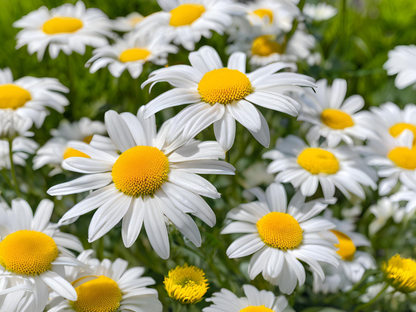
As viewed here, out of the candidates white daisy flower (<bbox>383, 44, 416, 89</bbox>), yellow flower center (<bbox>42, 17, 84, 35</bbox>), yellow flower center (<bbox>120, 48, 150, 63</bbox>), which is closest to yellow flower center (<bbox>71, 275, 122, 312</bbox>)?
yellow flower center (<bbox>120, 48, 150, 63</bbox>)

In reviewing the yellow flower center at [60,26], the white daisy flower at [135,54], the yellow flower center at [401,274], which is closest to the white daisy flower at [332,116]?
the yellow flower center at [401,274]

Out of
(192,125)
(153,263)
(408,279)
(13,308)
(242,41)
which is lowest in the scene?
(153,263)

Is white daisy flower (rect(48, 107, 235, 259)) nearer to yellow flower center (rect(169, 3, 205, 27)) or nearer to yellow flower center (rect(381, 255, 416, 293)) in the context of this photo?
yellow flower center (rect(381, 255, 416, 293))

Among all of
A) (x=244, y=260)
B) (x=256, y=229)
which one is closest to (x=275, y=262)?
(x=256, y=229)

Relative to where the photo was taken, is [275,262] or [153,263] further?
[153,263]

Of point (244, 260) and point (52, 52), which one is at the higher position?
point (52, 52)

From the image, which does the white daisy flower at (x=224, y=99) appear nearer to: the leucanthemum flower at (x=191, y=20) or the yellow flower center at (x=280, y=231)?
the yellow flower center at (x=280, y=231)

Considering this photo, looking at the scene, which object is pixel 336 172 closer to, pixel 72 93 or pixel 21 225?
pixel 21 225
